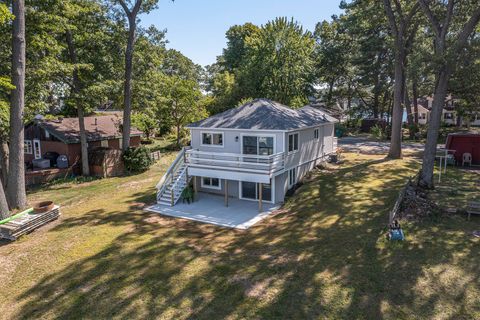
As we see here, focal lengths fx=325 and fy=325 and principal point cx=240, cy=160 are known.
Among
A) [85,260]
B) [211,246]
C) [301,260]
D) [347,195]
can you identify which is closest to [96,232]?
[85,260]

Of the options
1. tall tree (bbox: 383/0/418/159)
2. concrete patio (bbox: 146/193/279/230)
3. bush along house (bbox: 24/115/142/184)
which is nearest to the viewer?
concrete patio (bbox: 146/193/279/230)

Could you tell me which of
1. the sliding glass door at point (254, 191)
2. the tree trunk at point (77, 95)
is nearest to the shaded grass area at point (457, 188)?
the sliding glass door at point (254, 191)

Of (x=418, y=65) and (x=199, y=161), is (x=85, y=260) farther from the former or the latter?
(x=418, y=65)

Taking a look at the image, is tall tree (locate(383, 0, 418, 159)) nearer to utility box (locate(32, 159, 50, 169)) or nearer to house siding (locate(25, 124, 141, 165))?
house siding (locate(25, 124, 141, 165))

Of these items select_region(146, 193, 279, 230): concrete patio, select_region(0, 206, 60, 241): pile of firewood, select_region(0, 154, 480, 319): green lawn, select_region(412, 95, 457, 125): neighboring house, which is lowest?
select_region(0, 154, 480, 319): green lawn

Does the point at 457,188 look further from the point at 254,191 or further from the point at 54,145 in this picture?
the point at 54,145

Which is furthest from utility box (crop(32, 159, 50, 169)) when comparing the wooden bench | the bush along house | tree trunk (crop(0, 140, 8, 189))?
the wooden bench
